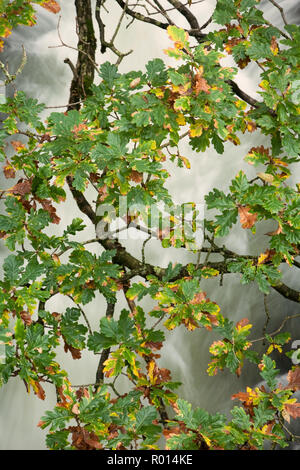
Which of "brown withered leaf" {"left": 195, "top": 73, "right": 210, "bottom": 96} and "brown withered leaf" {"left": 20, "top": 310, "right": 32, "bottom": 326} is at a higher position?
"brown withered leaf" {"left": 195, "top": 73, "right": 210, "bottom": 96}

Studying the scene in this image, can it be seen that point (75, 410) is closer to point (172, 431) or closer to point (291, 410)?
point (172, 431)

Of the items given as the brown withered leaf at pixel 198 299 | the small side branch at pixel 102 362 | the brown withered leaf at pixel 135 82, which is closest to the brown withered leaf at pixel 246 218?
the brown withered leaf at pixel 198 299

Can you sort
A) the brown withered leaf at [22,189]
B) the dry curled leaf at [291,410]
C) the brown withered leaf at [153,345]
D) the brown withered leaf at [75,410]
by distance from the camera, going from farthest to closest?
the brown withered leaf at [22,189]
the brown withered leaf at [153,345]
the dry curled leaf at [291,410]
the brown withered leaf at [75,410]

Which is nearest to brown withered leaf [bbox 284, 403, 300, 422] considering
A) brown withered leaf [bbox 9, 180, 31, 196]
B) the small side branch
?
the small side branch

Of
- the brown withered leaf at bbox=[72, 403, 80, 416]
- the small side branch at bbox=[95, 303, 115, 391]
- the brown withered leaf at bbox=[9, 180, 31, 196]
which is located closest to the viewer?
the brown withered leaf at bbox=[72, 403, 80, 416]

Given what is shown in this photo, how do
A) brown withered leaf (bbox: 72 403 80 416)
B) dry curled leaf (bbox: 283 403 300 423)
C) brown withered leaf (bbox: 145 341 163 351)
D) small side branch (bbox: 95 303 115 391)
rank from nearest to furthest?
brown withered leaf (bbox: 72 403 80 416), dry curled leaf (bbox: 283 403 300 423), brown withered leaf (bbox: 145 341 163 351), small side branch (bbox: 95 303 115 391)

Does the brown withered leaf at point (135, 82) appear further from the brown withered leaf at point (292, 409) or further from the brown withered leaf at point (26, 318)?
the brown withered leaf at point (292, 409)

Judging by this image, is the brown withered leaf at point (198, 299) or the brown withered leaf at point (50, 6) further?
the brown withered leaf at point (50, 6)

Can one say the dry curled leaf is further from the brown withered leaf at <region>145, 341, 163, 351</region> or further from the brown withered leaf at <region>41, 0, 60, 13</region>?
the brown withered leaf at <region>41, 0, 60, 13</region>

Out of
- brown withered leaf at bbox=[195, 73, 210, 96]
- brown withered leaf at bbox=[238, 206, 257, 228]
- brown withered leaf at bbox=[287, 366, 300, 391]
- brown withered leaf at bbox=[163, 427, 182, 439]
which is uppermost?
brown withered leaf at bbox=[195, 73, 210, 96]

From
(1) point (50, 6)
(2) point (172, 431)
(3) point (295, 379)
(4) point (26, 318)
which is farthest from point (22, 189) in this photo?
(3) point (295, 379)

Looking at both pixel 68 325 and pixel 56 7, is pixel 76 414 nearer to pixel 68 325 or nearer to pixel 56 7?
pixel 68 325

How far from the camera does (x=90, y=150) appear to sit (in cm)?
117

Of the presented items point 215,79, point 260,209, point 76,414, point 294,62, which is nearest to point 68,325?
point 76,414
